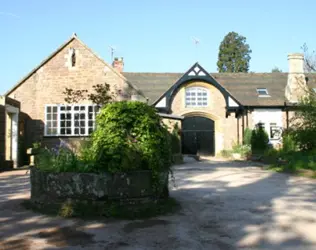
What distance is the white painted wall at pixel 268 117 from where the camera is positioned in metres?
29.9

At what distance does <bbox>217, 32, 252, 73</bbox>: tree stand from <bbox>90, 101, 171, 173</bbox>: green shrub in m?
57.6

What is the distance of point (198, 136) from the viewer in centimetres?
3056

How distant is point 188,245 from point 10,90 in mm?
19382

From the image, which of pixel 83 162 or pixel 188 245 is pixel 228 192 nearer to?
pixel 83 162

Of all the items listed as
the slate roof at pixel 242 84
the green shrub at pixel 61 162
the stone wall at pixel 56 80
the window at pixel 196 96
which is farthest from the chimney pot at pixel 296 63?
the green shrub at pixel 61 162

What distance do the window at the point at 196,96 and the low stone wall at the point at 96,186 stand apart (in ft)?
75.4

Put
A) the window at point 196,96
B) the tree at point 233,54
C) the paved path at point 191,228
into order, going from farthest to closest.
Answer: the tree at point 233,54 < the window at point 196,96 < the paved path at point 191,228

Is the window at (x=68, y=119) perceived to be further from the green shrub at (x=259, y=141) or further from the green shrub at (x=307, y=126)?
the green shrub at (x=259, y=141)

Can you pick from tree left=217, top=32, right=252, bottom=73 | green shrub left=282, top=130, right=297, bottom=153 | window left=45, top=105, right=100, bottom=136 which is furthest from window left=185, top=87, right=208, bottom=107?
tree left=217, top=32, right=252, bottom=73

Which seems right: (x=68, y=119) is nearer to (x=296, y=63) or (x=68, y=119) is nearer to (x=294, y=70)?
(x=294, y=70)

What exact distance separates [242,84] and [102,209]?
28352 millimetres

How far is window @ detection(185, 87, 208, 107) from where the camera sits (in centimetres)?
2928

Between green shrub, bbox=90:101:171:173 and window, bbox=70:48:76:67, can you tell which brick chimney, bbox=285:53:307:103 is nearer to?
window, bbox=70:48:76:67

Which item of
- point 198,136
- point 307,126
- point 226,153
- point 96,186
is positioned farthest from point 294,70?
point 96,186
